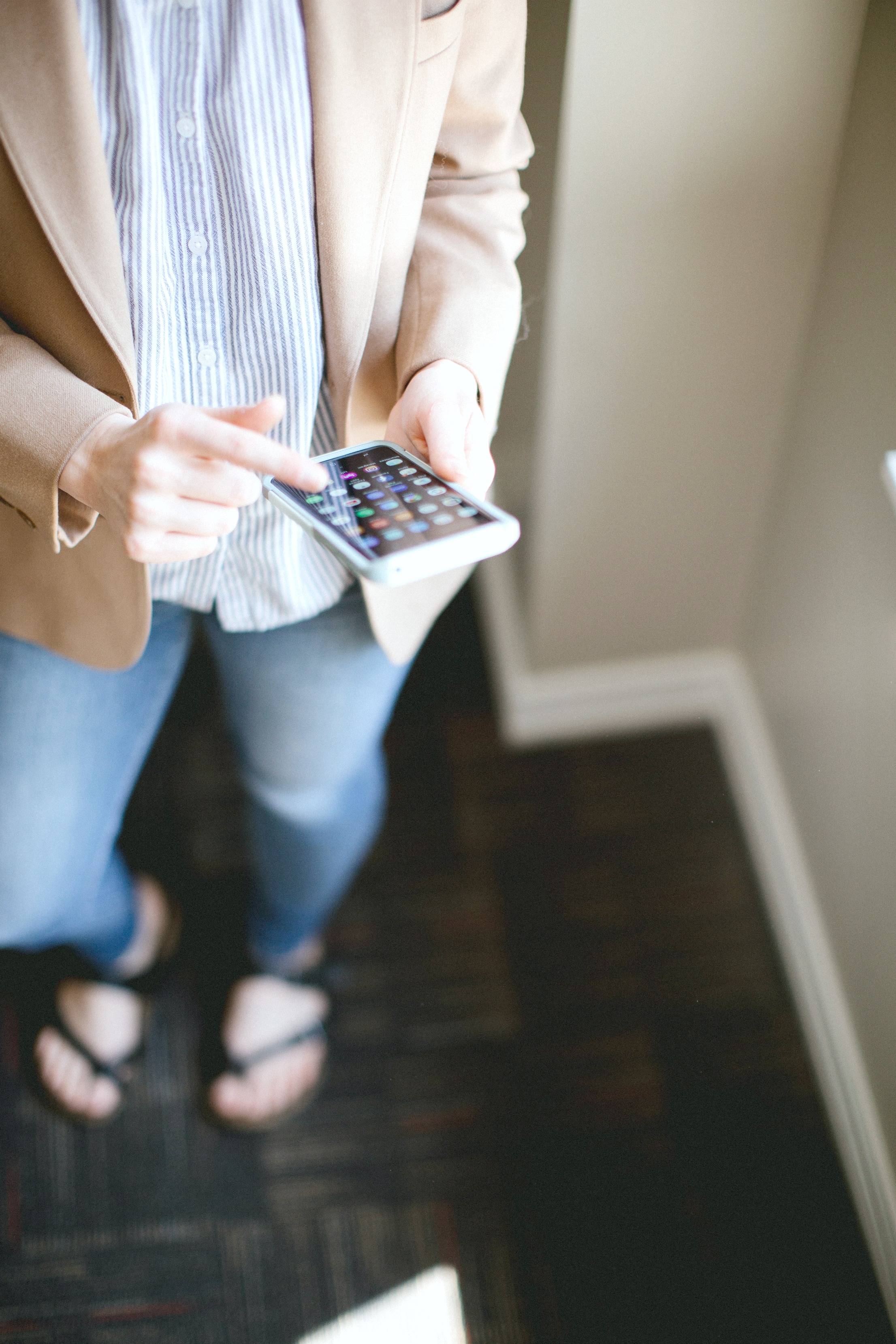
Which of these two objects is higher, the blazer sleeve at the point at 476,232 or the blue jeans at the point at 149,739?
the blazer sleeve at the point at 476,232

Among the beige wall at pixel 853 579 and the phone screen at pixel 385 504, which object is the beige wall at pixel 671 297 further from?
the phone screen at pixel 385 504

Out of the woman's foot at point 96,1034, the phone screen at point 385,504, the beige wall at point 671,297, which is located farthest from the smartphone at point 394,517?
the woman's foot at point 96,1034

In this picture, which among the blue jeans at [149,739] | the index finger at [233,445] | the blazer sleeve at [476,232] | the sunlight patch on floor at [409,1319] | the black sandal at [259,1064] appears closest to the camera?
the index finger at [233,445]

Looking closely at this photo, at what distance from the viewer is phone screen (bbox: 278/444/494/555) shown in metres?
0.48

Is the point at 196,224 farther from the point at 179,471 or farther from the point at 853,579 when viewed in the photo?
the point at 853,579

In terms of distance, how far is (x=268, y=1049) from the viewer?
99 centimetres

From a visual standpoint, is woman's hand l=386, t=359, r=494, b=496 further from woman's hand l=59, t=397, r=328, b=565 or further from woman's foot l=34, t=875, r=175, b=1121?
woman's foot l=34, t=875, r=175, b=1121

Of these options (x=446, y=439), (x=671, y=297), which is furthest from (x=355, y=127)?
(x=671, y=297)

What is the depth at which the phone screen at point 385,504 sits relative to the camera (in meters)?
0.48

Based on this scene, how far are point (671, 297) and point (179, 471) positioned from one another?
1.82 feet

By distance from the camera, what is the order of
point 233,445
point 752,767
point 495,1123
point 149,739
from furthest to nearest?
point 752,767 → point 495,1123 → point 149,739 → point 233,445

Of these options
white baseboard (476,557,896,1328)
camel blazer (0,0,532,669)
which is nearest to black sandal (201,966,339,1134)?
white baseboard (476,557,896,1328)

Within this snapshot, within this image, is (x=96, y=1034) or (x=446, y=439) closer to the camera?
(x=446, y=439)

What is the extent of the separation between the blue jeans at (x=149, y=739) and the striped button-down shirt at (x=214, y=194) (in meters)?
0.17
